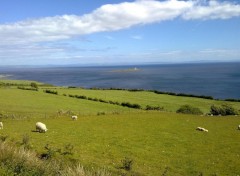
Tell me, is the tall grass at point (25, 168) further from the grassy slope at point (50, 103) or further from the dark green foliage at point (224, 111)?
the grassy slope at point (50, 103)

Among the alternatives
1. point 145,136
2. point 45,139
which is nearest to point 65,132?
point 45,139

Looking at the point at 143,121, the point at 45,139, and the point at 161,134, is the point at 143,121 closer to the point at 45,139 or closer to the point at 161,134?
the point at 161,134

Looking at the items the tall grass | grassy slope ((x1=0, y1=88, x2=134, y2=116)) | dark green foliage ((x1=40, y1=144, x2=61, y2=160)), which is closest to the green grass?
dark green foliage ((x1=40, y1=144, x2=61, y2=160))

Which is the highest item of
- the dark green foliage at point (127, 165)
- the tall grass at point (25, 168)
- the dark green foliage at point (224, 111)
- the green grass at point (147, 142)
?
the tall grass at point (25, 168)

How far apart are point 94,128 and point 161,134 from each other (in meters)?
7.16

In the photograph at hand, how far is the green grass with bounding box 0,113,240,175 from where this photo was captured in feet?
65.7

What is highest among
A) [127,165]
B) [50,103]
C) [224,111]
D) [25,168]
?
[25,168]

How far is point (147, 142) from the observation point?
2684 cm

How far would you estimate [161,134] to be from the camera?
30797 mm

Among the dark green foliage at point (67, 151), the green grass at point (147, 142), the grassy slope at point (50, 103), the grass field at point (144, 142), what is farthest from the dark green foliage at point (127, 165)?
the grassy slope at point (50, 103)

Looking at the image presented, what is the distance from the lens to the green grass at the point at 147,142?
65.7 feet

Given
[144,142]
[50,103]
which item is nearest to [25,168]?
[144,142]

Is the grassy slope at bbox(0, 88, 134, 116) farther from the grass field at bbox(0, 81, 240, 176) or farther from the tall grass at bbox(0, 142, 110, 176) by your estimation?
the tall grass at bbox(0, 142, 110, 176)

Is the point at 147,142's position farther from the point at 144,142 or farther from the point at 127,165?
the point at 127,165
